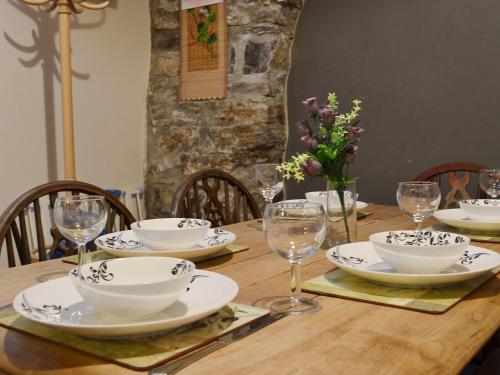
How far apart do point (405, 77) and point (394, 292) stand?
1.94 meters

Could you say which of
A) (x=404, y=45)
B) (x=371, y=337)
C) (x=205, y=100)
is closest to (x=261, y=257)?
(x=371, y=337)

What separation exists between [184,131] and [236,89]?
46 centimetres

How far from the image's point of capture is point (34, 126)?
2.78 metres

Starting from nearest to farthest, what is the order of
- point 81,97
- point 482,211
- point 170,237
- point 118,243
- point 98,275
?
point 98,275 < point 170,237 < point 118,243 < point 482,211 < point 81,97

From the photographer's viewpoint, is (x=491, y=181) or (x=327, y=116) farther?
(x=491, y=181)

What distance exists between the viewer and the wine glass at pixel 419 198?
123 centimetres

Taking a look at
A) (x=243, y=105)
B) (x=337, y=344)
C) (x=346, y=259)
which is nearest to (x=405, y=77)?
(x=243, y=105)

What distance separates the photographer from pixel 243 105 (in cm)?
288

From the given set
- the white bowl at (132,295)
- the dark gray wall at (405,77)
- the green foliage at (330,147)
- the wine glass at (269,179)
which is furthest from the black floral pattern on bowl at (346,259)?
the dark gray wall at (405,77)

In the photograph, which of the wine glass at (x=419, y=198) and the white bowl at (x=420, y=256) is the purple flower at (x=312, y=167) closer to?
the wine glass at (x=419, y=198)

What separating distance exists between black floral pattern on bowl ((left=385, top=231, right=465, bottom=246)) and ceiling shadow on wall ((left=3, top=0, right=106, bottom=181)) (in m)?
2.28

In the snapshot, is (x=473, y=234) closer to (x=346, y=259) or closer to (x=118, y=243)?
(x=346, y=259)

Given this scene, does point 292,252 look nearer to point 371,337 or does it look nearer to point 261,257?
point 371,337

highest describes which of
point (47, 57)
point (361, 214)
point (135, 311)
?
point (47, 57)
